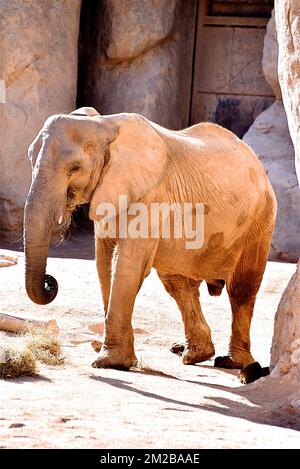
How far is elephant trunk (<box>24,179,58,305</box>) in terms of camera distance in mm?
7113

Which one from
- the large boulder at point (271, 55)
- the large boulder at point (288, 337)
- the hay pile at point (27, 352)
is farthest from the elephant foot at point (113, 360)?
the large boulder at point (271, 55)

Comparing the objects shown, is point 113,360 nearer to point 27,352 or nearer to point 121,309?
point 121,309

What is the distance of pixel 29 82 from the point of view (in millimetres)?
14758

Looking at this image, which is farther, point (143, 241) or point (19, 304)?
point (19, 304)

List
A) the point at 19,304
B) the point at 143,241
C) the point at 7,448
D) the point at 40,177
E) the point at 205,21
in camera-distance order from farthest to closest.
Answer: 1. the point at 205,21
2. the point at 19,304
3. the point at 143,241
4. the point at 40,177
5. the point at 7,448

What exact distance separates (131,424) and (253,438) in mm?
615

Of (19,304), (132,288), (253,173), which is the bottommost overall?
(19,304)

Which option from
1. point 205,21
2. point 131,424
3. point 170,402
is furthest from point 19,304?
point 205,21

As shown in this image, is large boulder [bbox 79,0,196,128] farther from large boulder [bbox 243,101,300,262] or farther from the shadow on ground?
the shadow on ground

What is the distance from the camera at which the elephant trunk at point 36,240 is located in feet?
23.3

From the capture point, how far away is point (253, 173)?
875 cm

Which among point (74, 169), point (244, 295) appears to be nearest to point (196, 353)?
point (244, 295)

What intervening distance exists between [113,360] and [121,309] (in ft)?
1.18

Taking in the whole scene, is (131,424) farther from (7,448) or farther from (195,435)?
(7,448)
